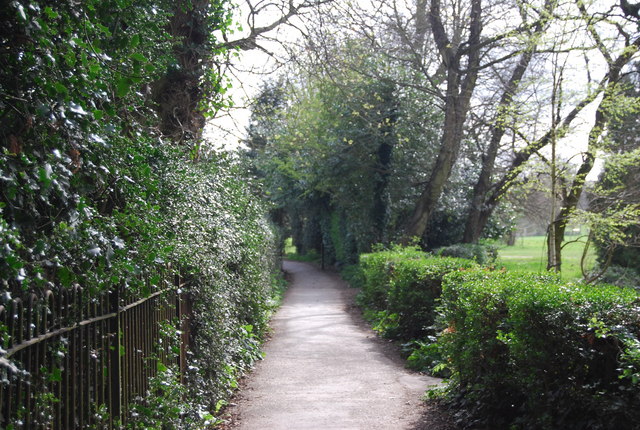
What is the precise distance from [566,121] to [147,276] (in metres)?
11.8

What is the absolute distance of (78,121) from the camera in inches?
136

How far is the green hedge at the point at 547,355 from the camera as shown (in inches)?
170

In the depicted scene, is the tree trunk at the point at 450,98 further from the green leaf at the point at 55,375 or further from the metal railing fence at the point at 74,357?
the green leaf at the point at 55,375

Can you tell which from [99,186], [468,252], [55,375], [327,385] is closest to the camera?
[55,375]

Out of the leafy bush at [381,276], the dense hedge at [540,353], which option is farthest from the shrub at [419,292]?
the dense hedge at [540,353]

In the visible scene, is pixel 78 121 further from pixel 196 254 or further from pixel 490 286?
pixel 490 286

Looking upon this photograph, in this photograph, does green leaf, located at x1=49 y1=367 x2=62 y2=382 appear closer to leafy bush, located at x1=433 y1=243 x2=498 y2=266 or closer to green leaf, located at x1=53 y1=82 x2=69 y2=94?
green leaf, located at x1=53 y1=82 x2=69 y2=94

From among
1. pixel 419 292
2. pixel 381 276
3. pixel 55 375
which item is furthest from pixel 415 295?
pixel 55 375

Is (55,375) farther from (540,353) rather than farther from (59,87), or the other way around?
(540,353)

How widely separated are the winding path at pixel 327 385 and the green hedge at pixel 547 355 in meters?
1.21

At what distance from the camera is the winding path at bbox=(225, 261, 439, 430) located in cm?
718

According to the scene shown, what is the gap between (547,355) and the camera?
4.98 metres

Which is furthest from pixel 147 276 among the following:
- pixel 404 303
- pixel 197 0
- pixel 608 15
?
pixel 608 15

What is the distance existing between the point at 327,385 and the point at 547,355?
15.3 ft
